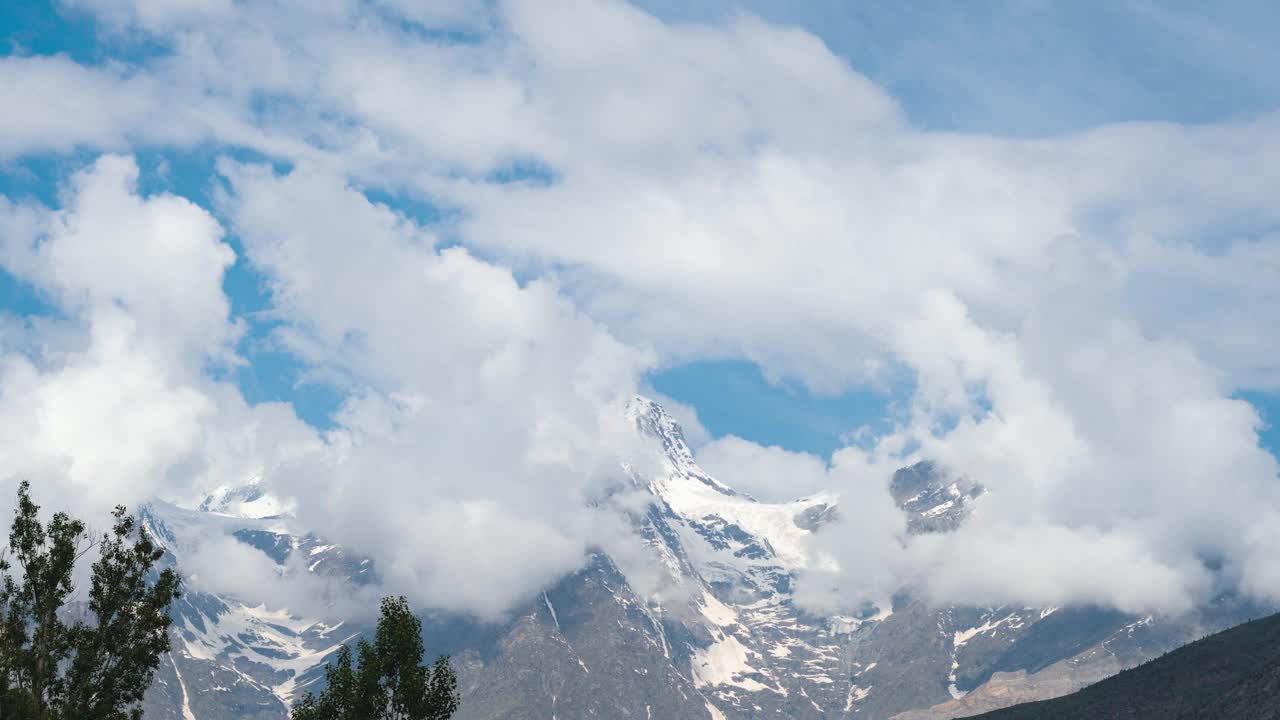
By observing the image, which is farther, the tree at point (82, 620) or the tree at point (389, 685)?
the tree at point (389, 685)

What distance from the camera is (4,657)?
256 ft

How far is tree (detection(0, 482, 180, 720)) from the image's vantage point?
81.7 meters

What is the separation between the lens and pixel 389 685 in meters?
96.3

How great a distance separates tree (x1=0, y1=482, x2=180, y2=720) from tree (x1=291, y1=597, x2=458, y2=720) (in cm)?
1396

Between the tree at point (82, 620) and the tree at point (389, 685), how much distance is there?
14.0 m

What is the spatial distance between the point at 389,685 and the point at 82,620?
24.2 metres

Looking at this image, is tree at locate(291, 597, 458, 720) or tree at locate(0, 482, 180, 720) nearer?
tree at locate(0, 482, 180, 720)

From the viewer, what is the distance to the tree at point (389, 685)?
311ft

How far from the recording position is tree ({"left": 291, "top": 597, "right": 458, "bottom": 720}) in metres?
94.7

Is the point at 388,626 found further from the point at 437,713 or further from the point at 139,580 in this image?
the point at 139,580

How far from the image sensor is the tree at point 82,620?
81688 millimetres

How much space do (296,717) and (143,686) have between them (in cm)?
1200

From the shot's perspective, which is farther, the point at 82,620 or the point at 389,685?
the point at 389,685

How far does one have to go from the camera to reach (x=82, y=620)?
85500 millimetres
